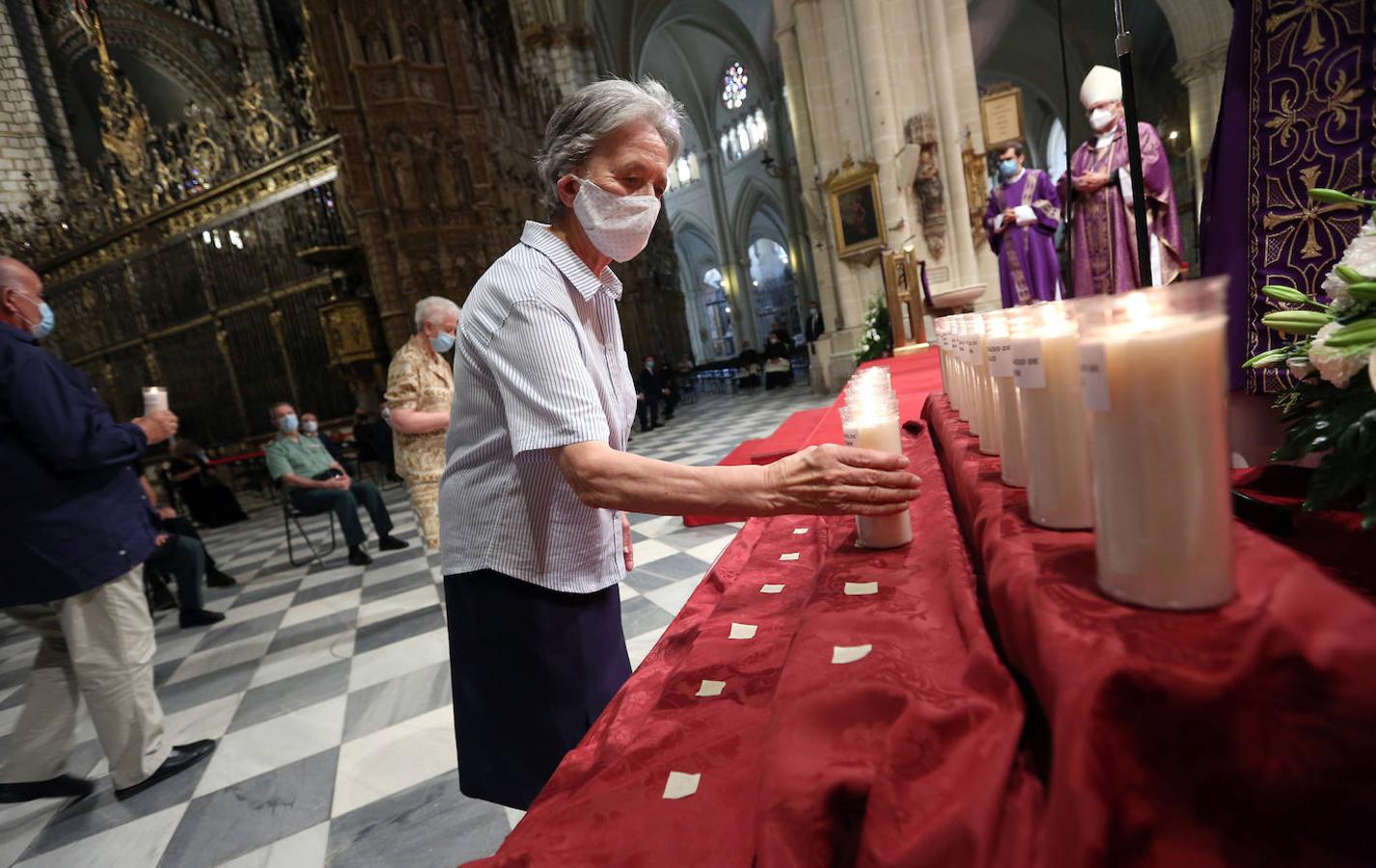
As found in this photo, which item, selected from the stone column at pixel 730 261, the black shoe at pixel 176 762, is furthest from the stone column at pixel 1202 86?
the stone column at pixel 730 261

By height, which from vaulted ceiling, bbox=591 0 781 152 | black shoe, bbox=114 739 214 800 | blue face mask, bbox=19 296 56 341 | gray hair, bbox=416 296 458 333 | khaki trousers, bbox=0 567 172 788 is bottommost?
black shoe, bbox=114 739 214 800

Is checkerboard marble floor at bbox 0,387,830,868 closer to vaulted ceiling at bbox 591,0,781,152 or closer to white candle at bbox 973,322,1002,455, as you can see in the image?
white candle at bbox 973,322,1002,455

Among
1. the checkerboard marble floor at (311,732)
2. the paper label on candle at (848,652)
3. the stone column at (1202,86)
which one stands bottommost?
the checkerboard marble floor at (311,732)

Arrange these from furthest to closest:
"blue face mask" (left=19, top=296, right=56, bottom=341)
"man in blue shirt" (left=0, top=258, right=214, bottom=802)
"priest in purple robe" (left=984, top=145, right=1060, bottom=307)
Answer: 1. "priest in purple robe" (left=984, top=145, right=1060, bottom=307)
2. "blue face mask" (left=19, top=296, right=56, bottom=341)
3. "man in blue shirt" (left=0, top=258, right=214, bottom=802)

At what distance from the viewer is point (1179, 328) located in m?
0.51

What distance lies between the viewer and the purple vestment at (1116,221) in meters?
3.67

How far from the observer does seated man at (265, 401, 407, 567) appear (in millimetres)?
5055

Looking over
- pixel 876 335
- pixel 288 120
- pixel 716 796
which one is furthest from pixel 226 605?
pixel 288 120

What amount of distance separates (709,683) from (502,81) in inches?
502

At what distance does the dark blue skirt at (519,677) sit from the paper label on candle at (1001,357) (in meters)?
0.92

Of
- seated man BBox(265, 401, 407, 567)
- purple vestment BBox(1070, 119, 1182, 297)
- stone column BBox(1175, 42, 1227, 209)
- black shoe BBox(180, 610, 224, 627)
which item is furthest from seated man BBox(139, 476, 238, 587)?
stone column BBox(1175, 42, 1227, 209)

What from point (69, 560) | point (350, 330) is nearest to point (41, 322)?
point (69, 560)

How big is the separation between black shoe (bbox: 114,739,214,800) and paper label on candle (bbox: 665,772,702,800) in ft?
8.49

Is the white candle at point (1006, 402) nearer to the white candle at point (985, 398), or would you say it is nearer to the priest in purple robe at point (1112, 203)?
the white candle at point (985, 398)
